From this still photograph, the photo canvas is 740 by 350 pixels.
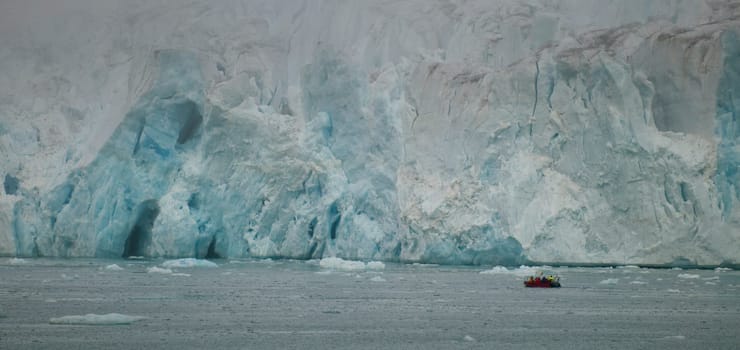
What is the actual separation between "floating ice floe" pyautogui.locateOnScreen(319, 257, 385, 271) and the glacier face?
1.54 metres

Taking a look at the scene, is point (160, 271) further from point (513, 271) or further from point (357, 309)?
point (357, 309)

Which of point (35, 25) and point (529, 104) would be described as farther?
point (35, 25)

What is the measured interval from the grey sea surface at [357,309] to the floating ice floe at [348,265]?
0.99ft

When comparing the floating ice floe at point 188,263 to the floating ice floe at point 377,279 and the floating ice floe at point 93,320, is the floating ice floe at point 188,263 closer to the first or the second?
the floating ice floe at point 377,279

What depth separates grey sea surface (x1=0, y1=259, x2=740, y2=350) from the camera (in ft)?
42.8

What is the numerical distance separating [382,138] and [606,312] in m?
15.7

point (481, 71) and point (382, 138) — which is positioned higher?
point (481, 71)

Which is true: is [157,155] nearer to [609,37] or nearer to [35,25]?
[35,25]

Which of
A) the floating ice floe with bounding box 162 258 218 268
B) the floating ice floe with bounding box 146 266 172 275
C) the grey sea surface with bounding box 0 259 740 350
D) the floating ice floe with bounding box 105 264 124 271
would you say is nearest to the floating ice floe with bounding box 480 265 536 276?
the grey sea surface with bounding box 0 259 740 350

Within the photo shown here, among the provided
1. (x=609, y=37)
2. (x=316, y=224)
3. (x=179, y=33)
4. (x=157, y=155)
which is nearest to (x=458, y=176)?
(x=316, y=224)

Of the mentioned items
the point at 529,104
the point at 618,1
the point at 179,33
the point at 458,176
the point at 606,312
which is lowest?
the point at 606,312

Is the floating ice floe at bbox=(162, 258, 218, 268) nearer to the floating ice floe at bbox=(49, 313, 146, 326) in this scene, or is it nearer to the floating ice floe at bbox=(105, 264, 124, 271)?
the floating ice floe at bbox=(105, 264, 124, 271)

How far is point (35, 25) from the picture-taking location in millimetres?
37906

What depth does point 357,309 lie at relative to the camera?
57.2 ft
